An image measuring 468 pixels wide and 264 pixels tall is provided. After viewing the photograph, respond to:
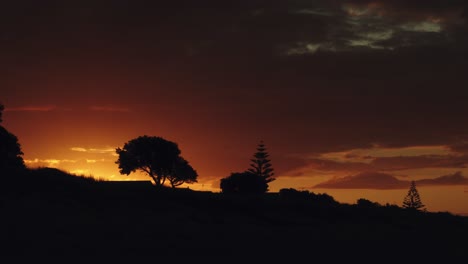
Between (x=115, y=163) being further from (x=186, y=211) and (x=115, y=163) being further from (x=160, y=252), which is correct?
(x=160, y=252)

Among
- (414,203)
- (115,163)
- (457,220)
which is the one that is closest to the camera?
(457,220)

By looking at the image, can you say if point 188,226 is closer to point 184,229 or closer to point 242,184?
point 184,229

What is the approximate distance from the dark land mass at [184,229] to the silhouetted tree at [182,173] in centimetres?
6241

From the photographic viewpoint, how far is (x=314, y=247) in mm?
28922

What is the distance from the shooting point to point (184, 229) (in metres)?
29.0

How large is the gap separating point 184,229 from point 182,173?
77.8 m

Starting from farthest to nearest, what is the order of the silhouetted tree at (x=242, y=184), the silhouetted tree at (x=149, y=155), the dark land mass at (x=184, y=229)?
the silhouetted tree at (x=242, y=184) → the silhouetted tree at (x=149, y=155) → the dark land mass at (x=184, y=229)

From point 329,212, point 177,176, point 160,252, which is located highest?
point 177,176

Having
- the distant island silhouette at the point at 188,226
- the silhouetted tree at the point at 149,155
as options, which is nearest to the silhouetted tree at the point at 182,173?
the silhouetted tree at the point at 149,155

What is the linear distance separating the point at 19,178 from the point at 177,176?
7333cm

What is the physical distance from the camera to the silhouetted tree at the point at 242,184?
4397 inches

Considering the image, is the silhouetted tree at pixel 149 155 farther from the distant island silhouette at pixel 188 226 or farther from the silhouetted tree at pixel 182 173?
the distant island silhouette at pixel 188 226

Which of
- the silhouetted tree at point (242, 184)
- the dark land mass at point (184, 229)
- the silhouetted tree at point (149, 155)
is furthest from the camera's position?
the silhouetted tree at point (242, 184)

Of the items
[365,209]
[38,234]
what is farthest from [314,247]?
[365,209]
